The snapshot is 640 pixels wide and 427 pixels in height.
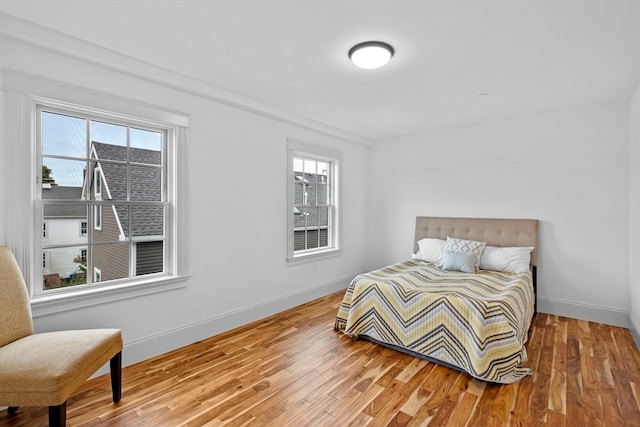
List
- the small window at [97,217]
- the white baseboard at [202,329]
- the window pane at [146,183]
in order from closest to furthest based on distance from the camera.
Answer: the small window at [97,217] < the white baseboard at [202,329] < the window pane at [146,183]

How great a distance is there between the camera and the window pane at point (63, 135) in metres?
2.31

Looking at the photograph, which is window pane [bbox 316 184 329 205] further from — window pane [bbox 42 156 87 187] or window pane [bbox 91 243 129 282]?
window pane [bbox 42 156 87 187]

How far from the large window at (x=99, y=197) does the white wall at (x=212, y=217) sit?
21 cm

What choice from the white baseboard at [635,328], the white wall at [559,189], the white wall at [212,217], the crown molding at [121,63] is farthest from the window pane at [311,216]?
the white baseboard at [635,328]

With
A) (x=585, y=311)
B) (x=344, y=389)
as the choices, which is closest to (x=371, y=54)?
(x=344, y=389)

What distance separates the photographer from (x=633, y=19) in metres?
1.96

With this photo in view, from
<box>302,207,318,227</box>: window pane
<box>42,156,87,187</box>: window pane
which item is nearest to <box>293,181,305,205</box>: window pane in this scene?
<box>302,207,318,227</box>: window pane

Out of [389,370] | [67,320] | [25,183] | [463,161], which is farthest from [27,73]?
[463,161]

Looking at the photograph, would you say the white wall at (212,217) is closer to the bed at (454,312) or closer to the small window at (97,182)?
the small window at (97,182)

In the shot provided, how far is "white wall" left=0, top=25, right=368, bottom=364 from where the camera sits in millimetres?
2320

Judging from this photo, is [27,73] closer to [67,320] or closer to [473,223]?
[67,320]

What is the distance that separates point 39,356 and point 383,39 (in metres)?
2.85

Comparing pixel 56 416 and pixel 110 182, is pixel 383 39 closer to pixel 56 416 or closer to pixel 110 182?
pixel 110 182

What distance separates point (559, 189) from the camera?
12.7 feet
